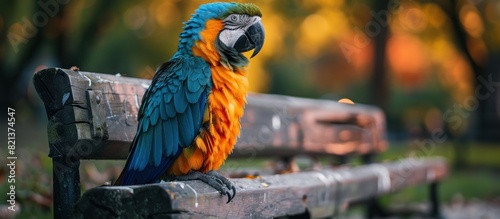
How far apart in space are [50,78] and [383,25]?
9.92 m

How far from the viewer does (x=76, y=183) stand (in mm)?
2533

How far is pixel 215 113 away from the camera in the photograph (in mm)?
2607

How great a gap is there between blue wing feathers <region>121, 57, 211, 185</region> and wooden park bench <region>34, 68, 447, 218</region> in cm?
18

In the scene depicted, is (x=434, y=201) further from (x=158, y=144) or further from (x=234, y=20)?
(x=158, y=144)

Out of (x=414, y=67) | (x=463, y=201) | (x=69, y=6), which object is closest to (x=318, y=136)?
(x=463, y=201)

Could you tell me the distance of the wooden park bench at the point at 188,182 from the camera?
2.11 metres

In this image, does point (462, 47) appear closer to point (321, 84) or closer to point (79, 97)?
point (79, 97)

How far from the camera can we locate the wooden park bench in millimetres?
2109

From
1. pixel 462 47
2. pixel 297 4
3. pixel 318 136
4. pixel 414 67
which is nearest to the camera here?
pixel 318 136

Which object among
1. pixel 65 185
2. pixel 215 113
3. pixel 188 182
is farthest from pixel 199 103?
pixel 65 185

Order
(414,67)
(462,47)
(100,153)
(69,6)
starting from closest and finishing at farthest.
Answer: (100,153), (69,6), (462,47), (414,67)

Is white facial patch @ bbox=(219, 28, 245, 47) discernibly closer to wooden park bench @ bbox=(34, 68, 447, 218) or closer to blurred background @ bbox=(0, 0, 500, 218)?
wooden park bench @ bbox=(34, 68, 447, 218)

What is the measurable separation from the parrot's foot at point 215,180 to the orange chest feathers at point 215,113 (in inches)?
1.4

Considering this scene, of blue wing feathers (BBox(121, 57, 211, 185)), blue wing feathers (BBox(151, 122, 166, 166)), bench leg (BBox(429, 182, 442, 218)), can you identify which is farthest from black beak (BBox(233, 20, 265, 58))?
bench leg (BBox(429, 182, 442, 218))
